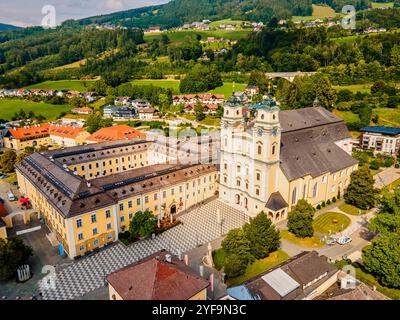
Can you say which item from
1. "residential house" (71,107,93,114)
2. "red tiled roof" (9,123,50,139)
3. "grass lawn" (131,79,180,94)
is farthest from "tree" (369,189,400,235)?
"residential house" (71,107,93,114)

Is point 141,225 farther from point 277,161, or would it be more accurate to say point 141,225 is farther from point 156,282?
point 277,161

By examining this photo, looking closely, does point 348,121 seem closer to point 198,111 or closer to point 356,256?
point 198,111

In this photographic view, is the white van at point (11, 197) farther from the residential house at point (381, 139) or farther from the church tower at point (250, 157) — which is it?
the residential house at point (381, 139)

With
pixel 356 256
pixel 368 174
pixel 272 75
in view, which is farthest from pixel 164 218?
pixel 272 75

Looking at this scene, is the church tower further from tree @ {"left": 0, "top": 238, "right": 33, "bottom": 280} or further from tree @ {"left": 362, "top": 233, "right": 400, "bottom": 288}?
tree @ {"left": 0, "top": 238, "right": 33, "bottom": 280}

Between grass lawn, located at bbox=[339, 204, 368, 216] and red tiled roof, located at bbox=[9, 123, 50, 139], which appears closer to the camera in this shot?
grass lawn, located at bbox=[339, 204, 368, 216]
